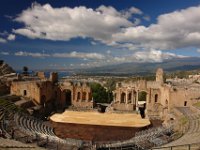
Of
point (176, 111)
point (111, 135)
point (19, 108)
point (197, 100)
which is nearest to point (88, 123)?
point (111, 135)

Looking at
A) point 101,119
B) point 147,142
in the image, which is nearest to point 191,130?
point 147,142

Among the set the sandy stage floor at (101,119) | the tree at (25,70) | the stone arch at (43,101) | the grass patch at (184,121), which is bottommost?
the sandy stage floor at (101,119)

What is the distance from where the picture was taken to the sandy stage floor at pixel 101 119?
3900 centimetres

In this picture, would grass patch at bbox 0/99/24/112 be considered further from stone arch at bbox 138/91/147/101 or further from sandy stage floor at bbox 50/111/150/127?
stone arch at bbox 138/91/147/101

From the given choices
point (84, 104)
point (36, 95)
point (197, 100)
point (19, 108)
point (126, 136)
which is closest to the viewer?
point (126, 136)

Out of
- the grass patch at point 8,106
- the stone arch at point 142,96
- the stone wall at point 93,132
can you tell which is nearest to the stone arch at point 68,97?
the stone wall at point 93,132

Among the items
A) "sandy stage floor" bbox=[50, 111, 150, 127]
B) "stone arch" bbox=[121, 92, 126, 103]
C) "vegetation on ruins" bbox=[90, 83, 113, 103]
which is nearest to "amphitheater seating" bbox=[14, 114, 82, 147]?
"sandy stage floor" bbox=[50, 111, 150, 127]

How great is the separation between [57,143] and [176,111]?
18809 millimetres

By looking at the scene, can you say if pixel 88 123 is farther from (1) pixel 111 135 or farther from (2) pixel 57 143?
(2) pixel 57 143

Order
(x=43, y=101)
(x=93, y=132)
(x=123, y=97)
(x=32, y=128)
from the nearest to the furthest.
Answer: (x=32, y=128) < (x=93, y=132) < (x=43, y=101) < (x=123, y=97)

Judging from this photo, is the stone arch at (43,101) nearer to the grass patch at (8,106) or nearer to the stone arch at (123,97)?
the grass patch at (8,106)

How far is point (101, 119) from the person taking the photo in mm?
41469

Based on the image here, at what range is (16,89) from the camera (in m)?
45.8

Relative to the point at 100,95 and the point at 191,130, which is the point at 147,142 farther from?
the point at 100,95
